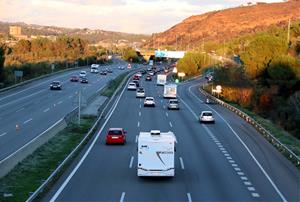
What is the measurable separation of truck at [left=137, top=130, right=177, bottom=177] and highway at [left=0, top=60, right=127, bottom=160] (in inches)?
297

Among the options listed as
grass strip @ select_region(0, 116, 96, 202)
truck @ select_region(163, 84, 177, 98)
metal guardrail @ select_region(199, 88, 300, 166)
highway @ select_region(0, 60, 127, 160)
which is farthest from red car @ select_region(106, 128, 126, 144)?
truck @ select_region(163, 84, 177, 98)

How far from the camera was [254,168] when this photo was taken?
27.2 meters

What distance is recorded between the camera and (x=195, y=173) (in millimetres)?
25719

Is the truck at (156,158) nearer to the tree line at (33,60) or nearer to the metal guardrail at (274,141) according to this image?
the metal guardrail at (274,141)

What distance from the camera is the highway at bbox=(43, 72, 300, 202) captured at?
20.8 metres

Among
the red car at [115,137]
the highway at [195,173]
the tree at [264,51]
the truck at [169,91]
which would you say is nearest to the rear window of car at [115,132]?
the red car at [115,137]

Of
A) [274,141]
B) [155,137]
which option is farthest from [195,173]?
[274,141]

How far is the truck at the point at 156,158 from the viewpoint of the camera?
78.0ft

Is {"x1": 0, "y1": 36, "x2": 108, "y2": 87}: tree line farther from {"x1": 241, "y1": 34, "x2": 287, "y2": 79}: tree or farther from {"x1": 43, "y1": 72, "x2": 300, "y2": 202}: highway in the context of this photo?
{"x1": 43, "y1": 72, "x2": 300, "y2": 202}: highway

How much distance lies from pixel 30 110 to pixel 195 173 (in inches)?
1292

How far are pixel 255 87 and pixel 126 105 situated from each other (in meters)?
21.9

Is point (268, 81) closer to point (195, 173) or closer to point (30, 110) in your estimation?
point (30, 110)

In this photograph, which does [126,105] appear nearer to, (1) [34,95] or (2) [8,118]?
(1) [34,95]

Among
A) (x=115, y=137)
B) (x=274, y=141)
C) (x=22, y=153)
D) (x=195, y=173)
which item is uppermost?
(x=22, y=153)
